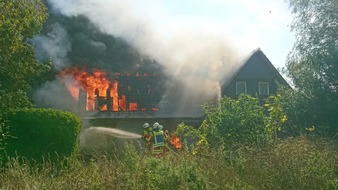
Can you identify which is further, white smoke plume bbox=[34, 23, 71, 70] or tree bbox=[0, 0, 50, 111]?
white smoke plume bbox=[34, 23, 71, 70]

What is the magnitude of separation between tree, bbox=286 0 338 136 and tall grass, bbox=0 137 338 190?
6.39 m

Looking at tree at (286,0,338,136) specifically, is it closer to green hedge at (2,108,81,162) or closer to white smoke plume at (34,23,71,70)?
green hedge at (2,108,81,162)

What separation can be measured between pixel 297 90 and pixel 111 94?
12.5 meters

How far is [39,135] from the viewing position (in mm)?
9539

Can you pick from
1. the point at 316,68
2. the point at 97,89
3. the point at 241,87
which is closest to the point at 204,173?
the point at 316,68

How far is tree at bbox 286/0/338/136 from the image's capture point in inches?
530

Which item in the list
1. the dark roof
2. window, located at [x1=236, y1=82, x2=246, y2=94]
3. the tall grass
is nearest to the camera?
the tall grass

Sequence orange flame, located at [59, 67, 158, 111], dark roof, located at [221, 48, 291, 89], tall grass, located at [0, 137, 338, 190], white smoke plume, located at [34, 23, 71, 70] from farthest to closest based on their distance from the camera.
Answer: dark roof, located at [221, 48, 291, 89] → orange flame, located at [59, 67, 158, 111] → white smoke plume, located at [34, 23, 71, 70] → tall grass, located at [0, 137, 338, 190]

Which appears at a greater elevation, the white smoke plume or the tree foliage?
the white smoke plume

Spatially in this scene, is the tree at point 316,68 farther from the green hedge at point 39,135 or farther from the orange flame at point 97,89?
the orange flame at point 97,89

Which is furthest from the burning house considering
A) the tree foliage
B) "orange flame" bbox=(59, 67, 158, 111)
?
the tree foliage

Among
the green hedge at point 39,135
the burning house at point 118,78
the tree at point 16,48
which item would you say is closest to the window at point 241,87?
the burning house at point 118,78

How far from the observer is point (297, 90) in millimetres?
14781

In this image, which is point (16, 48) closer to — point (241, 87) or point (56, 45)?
point (56, 45)
